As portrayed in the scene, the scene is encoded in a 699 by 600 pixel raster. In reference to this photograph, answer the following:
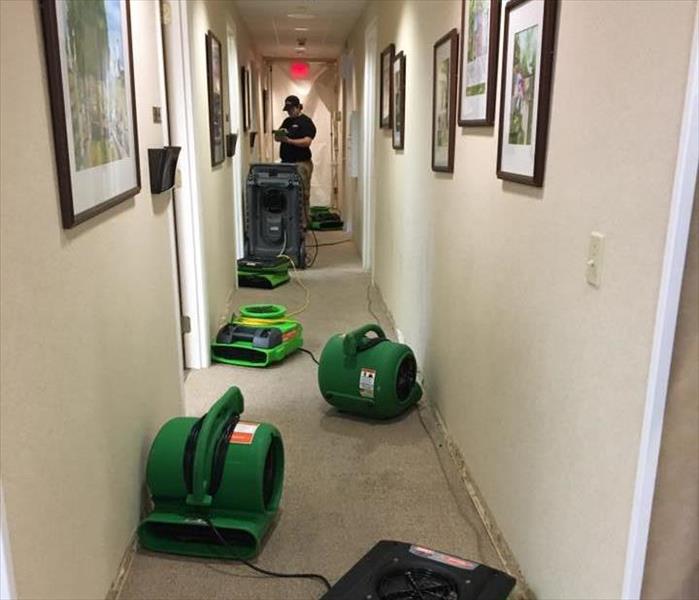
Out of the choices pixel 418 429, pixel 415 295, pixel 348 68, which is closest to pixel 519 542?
pixel 418 429

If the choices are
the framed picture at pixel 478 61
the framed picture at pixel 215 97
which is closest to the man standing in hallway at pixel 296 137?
the framed picture at pixel 215 97

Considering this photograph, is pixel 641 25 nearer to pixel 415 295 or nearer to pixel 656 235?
pixel 656 235

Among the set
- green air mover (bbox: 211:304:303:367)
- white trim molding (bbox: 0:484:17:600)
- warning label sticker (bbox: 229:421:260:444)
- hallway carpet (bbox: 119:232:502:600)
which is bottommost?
hallway carpet (bbox: 119:232:502:600)

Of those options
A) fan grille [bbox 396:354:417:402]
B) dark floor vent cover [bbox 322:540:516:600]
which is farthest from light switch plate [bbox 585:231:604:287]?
fan grille [bbox 396:354:417:402]

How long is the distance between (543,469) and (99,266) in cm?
134

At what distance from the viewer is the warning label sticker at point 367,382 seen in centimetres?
304

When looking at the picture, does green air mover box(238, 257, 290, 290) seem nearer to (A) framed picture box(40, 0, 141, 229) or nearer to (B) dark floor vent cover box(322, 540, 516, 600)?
(A) framed picture box(40, 0, 141, 229)

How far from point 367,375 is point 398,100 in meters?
2.06

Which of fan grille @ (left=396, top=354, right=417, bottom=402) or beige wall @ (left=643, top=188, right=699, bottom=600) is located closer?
beige wall @ (left=643, top=188, right=699, bottom=600)

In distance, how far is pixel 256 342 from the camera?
12.9ft

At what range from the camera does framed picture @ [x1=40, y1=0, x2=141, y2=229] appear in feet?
4.94

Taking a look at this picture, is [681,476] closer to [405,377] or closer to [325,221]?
[405,377]

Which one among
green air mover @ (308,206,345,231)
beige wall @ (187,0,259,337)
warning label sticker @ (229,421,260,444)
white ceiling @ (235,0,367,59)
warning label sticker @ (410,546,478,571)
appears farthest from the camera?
green air mover @ (308,206,345,231)

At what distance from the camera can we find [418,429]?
3145mm
